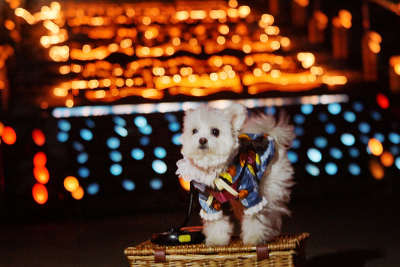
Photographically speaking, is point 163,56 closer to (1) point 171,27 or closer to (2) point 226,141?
(1) point 171,27

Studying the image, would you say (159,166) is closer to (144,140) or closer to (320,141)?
(144,140)

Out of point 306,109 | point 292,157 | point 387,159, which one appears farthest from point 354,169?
point 306,109

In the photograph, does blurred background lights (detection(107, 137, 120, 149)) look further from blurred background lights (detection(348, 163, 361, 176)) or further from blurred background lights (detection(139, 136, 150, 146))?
blurred background lights (detection(348, 163, 361, 176))

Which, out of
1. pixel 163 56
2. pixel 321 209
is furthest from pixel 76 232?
pixel 163 56

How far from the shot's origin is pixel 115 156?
4605mm

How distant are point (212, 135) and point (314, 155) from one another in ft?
9.69

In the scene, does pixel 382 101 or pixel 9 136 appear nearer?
pixel 9 136

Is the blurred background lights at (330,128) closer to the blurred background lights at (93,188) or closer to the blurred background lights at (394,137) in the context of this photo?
the blurred background lights at (394,137)

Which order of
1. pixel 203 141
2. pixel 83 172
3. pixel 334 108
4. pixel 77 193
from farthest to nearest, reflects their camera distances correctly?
pixel 334 108 < pixel 83 172 < pixel 77 193 < pixel 203 141

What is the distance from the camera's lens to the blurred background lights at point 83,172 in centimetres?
450

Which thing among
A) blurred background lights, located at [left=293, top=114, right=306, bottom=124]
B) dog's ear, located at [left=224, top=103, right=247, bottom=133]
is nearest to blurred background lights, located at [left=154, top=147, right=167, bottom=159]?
blurred background lights, located at [left=293, top=114, right=306, bottom=124]

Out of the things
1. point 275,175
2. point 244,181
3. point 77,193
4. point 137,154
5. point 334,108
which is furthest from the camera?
point 334,108

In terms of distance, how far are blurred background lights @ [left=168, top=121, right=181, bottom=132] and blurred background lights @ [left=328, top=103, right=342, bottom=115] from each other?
57.8 inches

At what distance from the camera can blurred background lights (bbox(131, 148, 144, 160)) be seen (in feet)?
15.1
